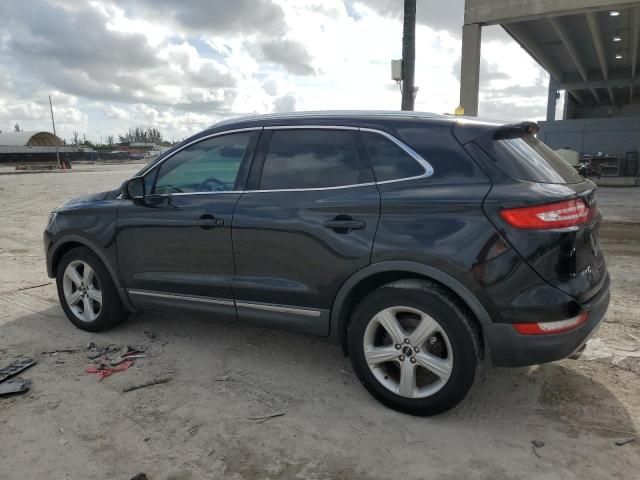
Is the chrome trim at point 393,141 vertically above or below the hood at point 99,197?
above

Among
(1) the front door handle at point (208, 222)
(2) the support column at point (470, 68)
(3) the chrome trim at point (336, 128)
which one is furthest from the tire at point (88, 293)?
(2) the support column at point (470, 68)

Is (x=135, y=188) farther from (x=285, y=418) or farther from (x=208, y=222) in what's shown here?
(x=285, y=418)

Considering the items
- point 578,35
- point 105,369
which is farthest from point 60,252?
point 578,35

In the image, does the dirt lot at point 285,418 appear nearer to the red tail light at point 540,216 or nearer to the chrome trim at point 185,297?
the chrome trim at point 185,297

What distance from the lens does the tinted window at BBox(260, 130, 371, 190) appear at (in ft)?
10.5

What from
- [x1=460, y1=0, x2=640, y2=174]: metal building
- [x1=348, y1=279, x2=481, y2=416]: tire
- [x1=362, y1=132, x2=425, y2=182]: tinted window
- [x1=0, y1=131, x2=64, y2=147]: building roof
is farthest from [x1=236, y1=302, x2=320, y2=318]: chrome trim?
[x1=0, y1=131, x2=64, y2=147]: building roof

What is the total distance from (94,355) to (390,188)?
8.78 ft

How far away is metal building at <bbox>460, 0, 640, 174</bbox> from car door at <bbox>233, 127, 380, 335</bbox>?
11859 millimetres

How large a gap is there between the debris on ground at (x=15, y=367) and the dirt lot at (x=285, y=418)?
0.07 meters

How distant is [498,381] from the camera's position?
3430mm

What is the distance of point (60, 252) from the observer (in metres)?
4.60

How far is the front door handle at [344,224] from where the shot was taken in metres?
3.03

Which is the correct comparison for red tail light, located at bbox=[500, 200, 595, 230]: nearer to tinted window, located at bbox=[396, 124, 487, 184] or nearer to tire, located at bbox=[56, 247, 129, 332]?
tinted window, located at bbox=[396, 124, 487, 184]

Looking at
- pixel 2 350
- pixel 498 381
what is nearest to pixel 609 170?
pixel 498 381
